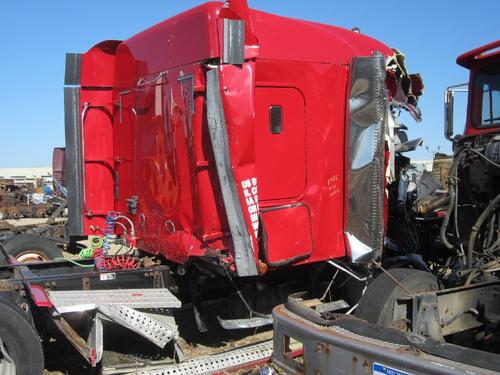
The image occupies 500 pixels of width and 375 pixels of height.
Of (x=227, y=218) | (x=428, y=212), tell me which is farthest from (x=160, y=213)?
(x=428, y=212)

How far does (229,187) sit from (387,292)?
1582 millimetres

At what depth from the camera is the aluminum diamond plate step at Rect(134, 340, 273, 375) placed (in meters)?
4.70

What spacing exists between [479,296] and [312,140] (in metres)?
2.14

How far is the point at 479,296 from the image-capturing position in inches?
145

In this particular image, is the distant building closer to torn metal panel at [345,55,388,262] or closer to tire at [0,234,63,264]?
tire at [0,234,63,264]

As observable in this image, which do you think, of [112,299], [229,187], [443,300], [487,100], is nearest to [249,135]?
[229,187]

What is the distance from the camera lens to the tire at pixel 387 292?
392 cm

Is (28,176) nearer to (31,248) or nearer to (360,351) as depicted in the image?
(31,248)

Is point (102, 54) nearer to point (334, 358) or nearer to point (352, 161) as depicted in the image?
point (352, 161)

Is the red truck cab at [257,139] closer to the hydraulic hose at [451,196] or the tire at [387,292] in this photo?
the hydraulic hose at [451,196]

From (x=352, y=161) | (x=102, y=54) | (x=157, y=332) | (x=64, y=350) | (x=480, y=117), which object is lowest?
(x=64, y=350)

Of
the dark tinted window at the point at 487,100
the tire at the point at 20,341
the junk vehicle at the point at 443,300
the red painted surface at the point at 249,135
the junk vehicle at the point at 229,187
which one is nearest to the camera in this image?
the junk vehicle at the point at 443,300

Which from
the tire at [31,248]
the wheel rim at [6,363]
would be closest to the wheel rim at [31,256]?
the tire at [31,248]

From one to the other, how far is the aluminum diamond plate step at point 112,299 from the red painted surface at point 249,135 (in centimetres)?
41
